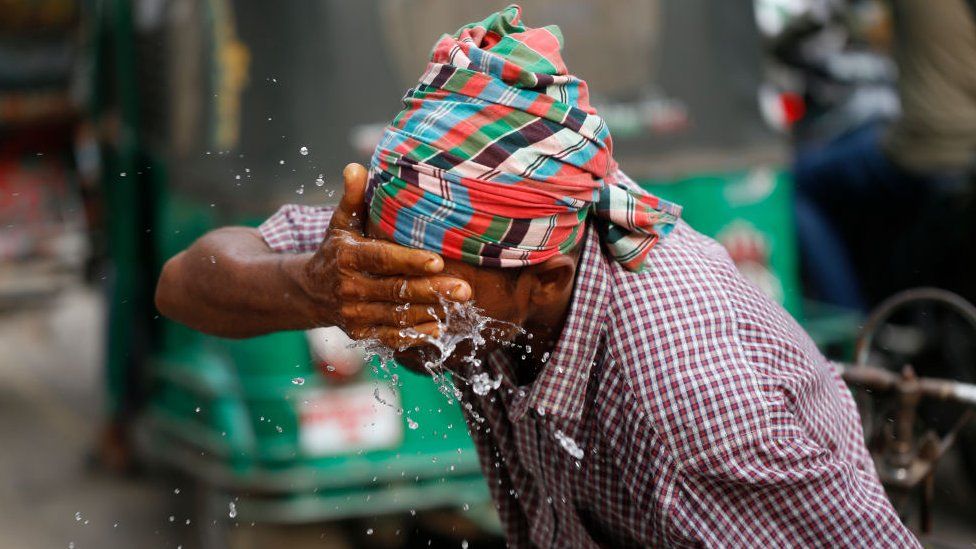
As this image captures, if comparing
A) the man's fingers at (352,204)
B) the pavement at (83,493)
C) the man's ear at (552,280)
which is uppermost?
the man's fingers at (352,204)

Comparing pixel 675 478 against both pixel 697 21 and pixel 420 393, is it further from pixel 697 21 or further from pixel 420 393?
pixel 697 21

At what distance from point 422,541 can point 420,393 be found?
903 millimetres

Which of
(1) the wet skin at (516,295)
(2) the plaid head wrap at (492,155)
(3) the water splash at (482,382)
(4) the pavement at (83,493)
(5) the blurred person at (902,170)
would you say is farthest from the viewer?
(5) the blurred person at (902,170)

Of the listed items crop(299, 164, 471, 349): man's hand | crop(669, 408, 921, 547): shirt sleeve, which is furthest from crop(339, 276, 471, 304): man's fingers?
crop(669, 408, 921, 547): shirt sleeve

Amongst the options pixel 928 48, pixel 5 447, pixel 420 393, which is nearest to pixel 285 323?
pixel 420 393

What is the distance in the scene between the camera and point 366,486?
4.14 m

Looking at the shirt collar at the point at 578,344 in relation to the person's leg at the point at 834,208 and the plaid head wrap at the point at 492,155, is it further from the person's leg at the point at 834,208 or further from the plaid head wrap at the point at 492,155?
the person's leg at the point at 834,208

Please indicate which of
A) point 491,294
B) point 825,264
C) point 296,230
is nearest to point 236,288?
point 296,230

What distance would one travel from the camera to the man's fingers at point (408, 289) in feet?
5.44

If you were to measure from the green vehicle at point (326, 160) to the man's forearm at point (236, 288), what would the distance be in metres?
1.39

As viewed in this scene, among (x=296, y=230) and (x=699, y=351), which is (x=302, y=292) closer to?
(x=296, y=230)

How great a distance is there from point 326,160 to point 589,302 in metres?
2.46

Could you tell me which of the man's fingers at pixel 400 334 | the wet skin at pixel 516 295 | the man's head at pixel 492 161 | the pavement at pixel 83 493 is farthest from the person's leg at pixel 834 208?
the man's fingers at pixel 400 334

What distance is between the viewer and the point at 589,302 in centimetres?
181
